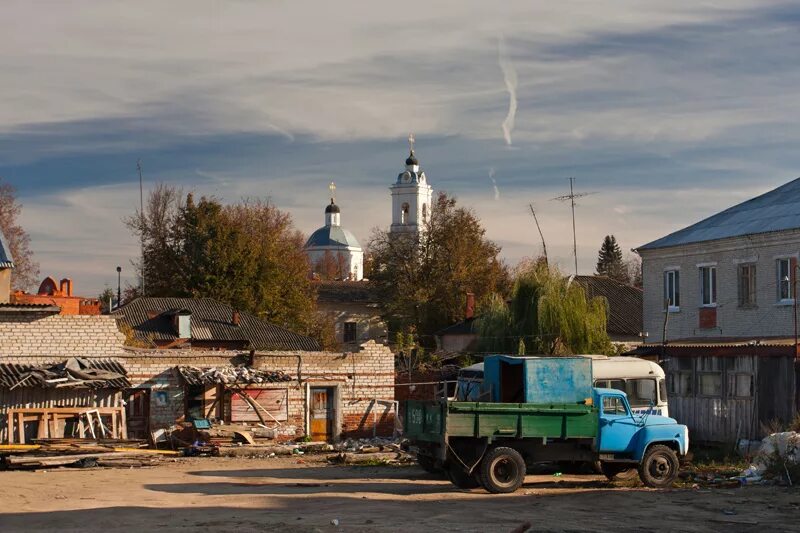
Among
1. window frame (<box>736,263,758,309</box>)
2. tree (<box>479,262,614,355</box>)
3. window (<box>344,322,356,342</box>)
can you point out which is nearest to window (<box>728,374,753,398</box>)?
window frame (<box>736,263,758,309</box>)

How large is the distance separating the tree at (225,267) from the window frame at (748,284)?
1302 inches

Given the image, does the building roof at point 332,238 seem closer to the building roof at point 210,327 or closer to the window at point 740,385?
the building roof at point 210,327

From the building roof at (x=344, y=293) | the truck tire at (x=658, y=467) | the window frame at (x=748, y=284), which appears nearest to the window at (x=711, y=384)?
the window frame at (x=748, y=284)

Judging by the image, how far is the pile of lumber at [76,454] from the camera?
2544 centimetres

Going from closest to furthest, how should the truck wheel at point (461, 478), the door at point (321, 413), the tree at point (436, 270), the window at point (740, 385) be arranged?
1. the truck wheel at point (461, 478)
2. the window at point (740, 385)
3. the door at point (321, 413)
4. the tree at point (436, 270)

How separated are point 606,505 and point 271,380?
15026 mm

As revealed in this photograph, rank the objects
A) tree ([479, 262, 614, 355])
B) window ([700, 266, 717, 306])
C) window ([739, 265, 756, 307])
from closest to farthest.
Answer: window ([739, 265, 756, 307]) < window ([700, 266, 717, 306]) < tree ([479, 262, 614, 355])

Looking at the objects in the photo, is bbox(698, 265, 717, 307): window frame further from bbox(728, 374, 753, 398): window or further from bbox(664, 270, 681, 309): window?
bbox(728, 374, 753, 398): window

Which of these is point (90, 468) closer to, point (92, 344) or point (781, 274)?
point (92, 344)

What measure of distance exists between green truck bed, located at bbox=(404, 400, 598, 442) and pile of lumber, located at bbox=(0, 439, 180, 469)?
349 inches

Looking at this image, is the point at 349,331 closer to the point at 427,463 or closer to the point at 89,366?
the point at 89,366

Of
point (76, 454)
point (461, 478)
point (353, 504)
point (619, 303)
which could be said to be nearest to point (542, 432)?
point (461, 478)

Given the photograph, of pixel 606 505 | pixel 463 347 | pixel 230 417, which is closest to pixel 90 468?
pixel 230 417

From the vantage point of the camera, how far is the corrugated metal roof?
1121 inches
